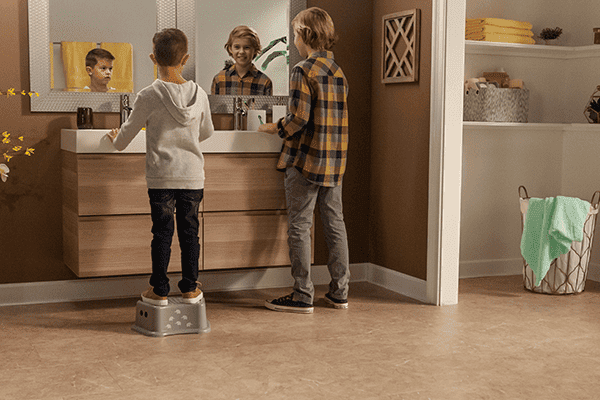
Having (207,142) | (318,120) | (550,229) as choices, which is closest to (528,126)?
(550,229)

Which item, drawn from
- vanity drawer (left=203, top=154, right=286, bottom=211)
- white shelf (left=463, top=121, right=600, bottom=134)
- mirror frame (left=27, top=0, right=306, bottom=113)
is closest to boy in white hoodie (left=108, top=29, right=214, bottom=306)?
vanity drawer (left=203, top=154, right=286, bottom=211)

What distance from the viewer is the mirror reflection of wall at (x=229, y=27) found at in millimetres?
3795

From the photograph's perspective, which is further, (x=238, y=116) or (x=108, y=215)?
(x=238, y=116)

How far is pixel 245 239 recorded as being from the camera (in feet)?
11.8

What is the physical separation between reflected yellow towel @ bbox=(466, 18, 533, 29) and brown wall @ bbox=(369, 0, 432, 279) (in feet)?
1.62

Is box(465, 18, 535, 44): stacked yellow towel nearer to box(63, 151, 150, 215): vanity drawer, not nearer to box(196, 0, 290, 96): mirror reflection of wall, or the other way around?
box(196, 0, 290, 96): mirror reflection of wall

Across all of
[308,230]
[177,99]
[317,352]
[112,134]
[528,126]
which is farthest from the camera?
[528,126]

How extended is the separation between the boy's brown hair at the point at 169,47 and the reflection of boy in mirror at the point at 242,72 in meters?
0.85

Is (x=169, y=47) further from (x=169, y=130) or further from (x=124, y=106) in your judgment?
(x=124, y=106)

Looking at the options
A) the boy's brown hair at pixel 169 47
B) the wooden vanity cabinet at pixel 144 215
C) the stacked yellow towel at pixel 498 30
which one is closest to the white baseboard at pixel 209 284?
the wooden vanity cabinet at pixel 144 215

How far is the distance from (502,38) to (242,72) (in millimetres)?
1438

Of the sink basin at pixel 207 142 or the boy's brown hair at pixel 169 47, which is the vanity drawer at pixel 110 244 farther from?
the boy's brown hair at pixel 169 47

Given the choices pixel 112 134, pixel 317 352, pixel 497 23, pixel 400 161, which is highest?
pixel 497 23

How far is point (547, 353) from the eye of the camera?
2838mm
